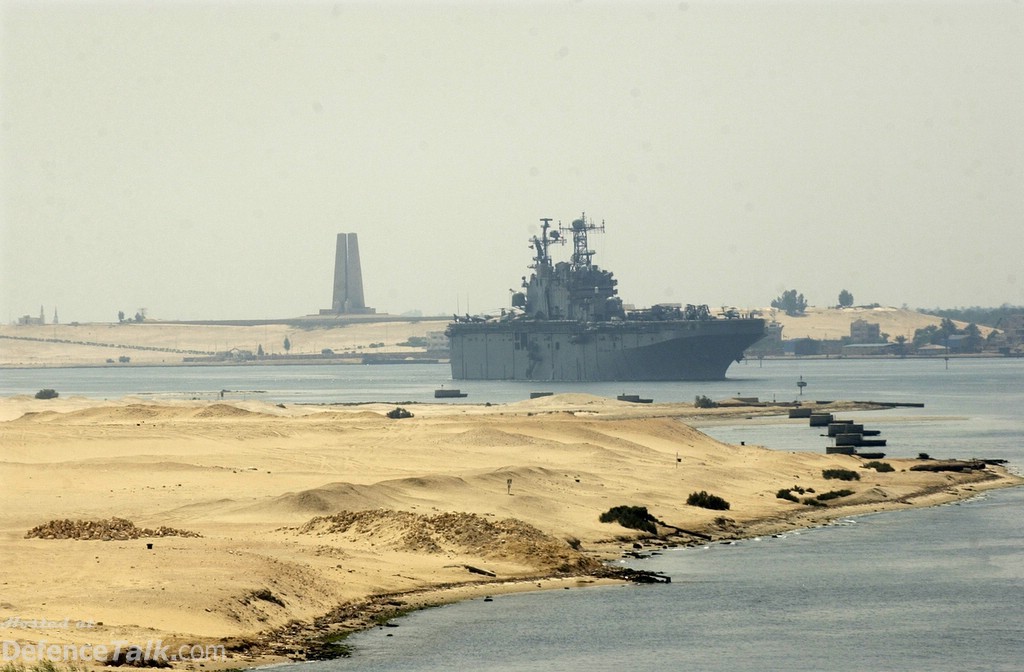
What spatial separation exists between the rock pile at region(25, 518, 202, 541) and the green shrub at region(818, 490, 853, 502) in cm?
2011

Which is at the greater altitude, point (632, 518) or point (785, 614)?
point (632, 518)

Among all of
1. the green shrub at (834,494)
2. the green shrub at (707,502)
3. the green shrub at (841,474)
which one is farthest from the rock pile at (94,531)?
the green shrub at (841,474)

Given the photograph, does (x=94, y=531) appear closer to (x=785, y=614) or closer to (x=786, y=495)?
(x=785, y=614)

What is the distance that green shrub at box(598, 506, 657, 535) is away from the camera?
35531 millimetres

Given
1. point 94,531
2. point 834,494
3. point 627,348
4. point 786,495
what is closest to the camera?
point 94,531

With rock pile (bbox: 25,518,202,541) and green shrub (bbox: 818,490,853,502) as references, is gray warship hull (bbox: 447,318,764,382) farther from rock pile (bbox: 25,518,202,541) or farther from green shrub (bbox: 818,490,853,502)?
rock pile (bbox: 25,518,202,541)

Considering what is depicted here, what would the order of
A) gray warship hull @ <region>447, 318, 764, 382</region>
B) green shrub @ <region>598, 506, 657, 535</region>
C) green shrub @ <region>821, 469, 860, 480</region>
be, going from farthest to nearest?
gray warship hull @ <region>447, 318, 764, 382</region>, green shrub @ <region>821, 469, 860, 480</region>, green shrub @ <region>598, 506, 657, 535</region>

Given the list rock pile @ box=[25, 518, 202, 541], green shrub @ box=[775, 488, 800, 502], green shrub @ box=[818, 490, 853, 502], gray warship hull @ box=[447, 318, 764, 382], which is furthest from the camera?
gray warship hull @ box=[447, 318, 764, 382]

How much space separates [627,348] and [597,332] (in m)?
3.29

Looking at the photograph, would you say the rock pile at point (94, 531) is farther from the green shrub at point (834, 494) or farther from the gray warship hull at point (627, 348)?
the gray warship hull at point (627, 348)

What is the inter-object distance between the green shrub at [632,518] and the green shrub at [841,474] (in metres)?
13.2

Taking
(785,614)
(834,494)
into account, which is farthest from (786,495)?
(785,614)

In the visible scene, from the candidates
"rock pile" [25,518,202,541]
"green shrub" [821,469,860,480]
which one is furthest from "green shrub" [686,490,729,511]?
"rock pile" [25,518,202,541]

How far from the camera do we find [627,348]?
144250 millimetres
